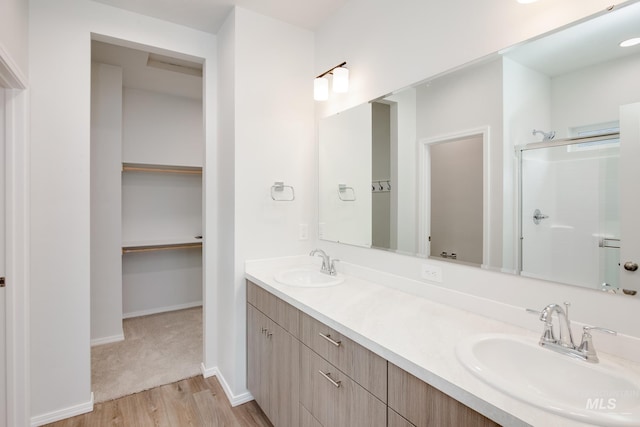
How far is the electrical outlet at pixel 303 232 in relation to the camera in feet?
8.22

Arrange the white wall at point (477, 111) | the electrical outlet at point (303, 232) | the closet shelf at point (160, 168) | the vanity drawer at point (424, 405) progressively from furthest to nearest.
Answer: the closet shelf at point (160, 168), the electrical outlet at point (303, 232), the white wall at point (477, 111), the vanity drawer at point (424, 405)

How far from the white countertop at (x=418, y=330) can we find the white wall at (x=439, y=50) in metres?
0.13

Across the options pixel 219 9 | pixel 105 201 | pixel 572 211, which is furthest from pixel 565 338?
pixel 105 201

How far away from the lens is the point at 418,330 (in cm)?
123

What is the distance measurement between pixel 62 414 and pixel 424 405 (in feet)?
7.80

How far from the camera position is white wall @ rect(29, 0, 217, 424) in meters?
2.00

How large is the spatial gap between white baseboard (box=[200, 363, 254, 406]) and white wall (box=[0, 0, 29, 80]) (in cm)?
232

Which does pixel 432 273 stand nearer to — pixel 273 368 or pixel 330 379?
pixel 330 379

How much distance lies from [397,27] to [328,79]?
2.26 feet

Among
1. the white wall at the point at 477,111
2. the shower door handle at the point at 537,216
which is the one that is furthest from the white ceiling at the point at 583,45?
the shower door handle at the point at 537,216

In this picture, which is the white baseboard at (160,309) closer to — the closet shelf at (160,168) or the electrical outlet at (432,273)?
the closet shelf at (160,168)

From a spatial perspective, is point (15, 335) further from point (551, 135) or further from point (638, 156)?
point (638, 156)

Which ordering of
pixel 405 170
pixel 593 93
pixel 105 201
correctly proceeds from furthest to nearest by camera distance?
pixel 105 201, pixel 405 170, pixel 593 93

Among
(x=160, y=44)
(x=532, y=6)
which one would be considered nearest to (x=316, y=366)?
(x=532, y=6)
